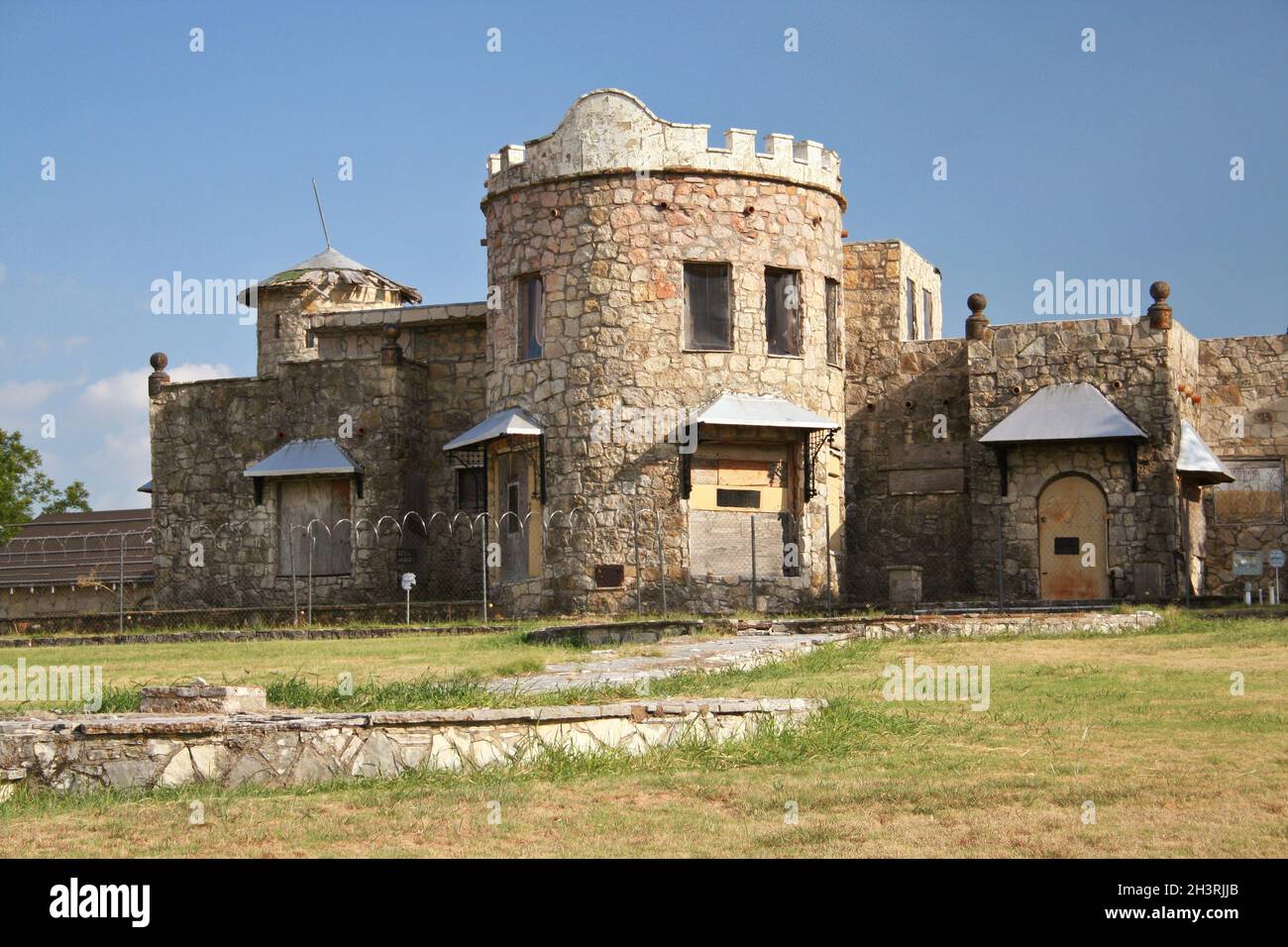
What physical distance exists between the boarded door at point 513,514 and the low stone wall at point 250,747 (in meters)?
17.1

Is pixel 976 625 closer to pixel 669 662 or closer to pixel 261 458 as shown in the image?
pixel 669 662

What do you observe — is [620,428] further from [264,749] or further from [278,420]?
[264,749]

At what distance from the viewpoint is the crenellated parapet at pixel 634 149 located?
28438 millimetres

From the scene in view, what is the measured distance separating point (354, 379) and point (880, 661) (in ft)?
56.2

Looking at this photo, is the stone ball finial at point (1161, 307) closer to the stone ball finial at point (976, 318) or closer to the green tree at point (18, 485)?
the stone ball finial at point (976, 318)

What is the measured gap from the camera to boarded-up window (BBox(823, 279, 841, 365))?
99.9ft

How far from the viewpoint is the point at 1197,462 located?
2814cm

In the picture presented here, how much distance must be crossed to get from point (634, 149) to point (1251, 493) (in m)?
12.6

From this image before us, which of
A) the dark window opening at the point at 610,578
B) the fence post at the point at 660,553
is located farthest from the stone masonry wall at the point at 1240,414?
the dark window opening at the point at 610,578

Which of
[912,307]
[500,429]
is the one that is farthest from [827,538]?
[912,307]

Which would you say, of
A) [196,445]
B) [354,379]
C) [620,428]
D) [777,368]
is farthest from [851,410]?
[196,445]

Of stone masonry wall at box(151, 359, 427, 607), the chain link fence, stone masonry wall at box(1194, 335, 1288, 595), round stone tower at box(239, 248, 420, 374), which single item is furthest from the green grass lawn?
round stone tower at box(239, 248, 420, 374)

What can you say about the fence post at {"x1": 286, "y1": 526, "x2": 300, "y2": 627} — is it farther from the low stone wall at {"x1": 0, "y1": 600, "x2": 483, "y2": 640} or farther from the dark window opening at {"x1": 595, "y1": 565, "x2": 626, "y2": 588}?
the dark window opening at {"x1": 595, "y1": 565, "x2": 626, "y2": 588}

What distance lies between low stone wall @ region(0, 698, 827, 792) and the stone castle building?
50.5 ft
